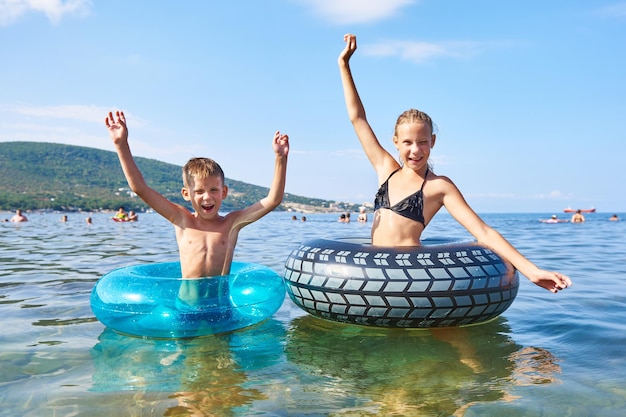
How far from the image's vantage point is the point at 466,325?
14.8ft

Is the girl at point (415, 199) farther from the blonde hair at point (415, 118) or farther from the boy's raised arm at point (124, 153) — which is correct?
the boy's raised arm at point (124, 153)

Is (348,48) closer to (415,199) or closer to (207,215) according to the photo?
(415,199)

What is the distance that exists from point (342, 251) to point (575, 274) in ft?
17.1

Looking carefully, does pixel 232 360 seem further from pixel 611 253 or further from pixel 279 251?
pixel 611 253

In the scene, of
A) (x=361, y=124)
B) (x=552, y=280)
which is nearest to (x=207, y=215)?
(x=361, y=124)

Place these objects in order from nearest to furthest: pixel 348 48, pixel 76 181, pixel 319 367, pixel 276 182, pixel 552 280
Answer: pixel 319 367 < pixel 552 280 < pixel 276 182 < pixel 348 48 < pixel 76 181

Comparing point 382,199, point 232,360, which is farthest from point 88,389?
point 382,199

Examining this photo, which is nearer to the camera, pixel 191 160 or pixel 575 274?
pixel 191 160

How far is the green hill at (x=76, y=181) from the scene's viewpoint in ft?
249

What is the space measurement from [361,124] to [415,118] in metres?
0.68

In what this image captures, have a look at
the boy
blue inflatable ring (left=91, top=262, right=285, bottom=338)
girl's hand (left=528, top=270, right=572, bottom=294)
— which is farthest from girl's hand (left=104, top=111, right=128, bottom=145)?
girl's hand (left=528, top=270, right=572, bottom=294)

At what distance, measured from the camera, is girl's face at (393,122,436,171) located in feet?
14.7

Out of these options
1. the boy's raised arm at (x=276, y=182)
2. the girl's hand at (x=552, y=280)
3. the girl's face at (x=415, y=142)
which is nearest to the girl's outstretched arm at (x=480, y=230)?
the girl's hand at (x=552, y=280)

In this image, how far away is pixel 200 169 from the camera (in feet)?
14.5
